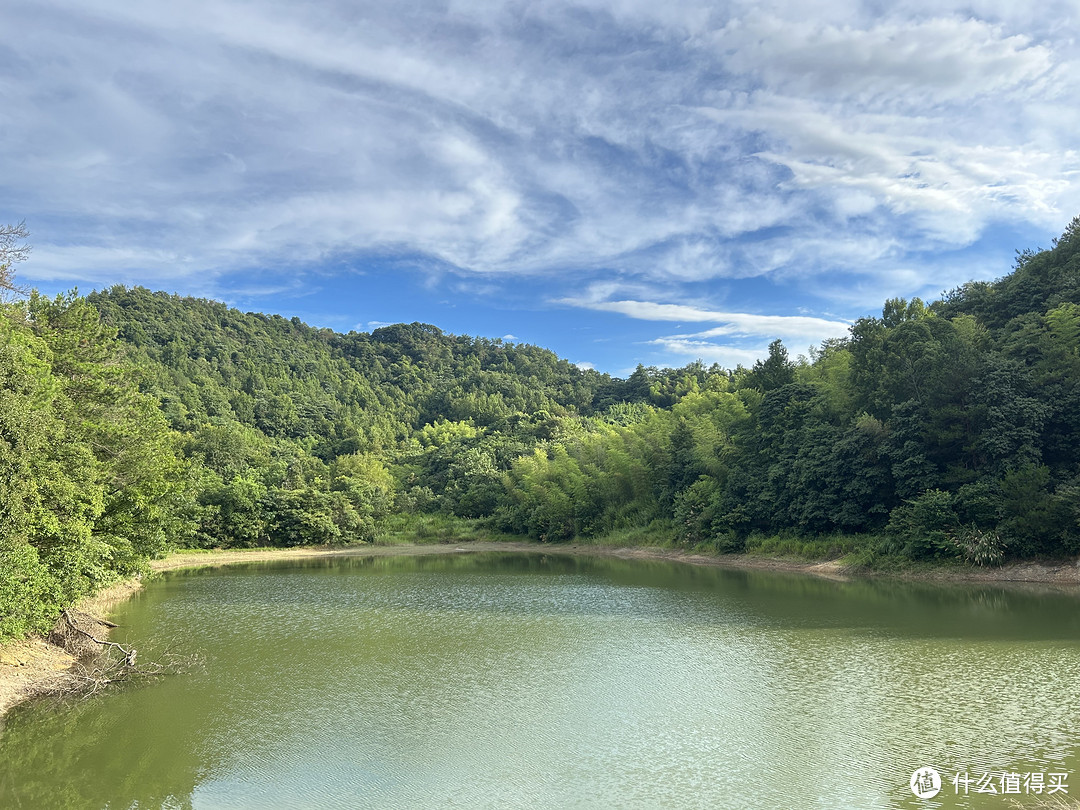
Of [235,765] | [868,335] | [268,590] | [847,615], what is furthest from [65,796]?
[868,335]

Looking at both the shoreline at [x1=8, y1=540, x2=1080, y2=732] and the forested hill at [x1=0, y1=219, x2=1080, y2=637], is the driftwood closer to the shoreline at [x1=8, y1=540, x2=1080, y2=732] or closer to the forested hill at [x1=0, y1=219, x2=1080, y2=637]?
the shoreline at [x1=8, y1=540, x2=1080, y2=732]

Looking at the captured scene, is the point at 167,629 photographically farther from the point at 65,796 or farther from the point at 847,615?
the point at 847,615

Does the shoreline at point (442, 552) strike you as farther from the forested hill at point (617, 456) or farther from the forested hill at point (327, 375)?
the forested hill at point (327, 375)

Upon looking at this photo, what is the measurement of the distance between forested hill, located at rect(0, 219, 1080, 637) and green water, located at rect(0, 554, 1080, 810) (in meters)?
3.53

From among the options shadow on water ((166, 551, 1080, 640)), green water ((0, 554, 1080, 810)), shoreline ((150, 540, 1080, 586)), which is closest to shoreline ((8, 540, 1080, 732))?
shoreline ((150, 540, 1080, 586))

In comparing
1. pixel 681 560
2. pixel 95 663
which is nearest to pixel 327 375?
pixel 681 560

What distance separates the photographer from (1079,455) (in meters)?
27.8

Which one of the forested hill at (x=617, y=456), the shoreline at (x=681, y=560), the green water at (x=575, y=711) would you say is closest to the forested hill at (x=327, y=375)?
the forested hill at (x=617, y=456)

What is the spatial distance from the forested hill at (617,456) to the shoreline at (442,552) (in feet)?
2.44

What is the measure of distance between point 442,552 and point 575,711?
4165 centimetres

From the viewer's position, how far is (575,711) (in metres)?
12.5

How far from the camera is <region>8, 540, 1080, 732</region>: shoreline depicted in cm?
1334

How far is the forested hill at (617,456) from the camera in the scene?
14.5m

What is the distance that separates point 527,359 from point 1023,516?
377 feet
